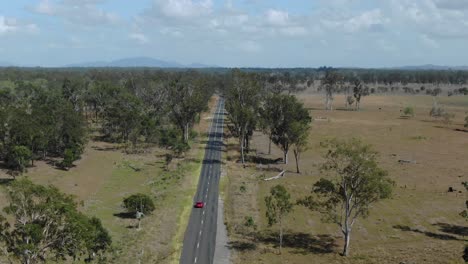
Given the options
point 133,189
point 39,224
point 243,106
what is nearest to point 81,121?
point 133,189

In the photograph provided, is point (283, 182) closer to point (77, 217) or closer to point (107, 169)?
point (107, 169)

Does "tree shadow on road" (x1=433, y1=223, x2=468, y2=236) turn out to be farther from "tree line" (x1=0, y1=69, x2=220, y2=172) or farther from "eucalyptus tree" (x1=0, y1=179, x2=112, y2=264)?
"tree line" (x1=0, y1=69, x2=220, y2=172)

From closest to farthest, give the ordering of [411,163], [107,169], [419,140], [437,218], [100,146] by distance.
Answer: [437,218], [107,169], [411,163], [100,146], [419,140]

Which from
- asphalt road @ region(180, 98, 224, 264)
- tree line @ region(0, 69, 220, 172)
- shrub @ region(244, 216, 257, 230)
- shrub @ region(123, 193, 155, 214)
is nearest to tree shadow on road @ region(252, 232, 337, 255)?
shrub @ region(244, 216, 257, 230)

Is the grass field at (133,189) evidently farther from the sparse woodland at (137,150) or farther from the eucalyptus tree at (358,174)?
the eucalyptus tree at (358,174)

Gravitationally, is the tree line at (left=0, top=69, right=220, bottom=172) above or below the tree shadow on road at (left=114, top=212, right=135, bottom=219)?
above

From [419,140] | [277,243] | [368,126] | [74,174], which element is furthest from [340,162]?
[368,126]
